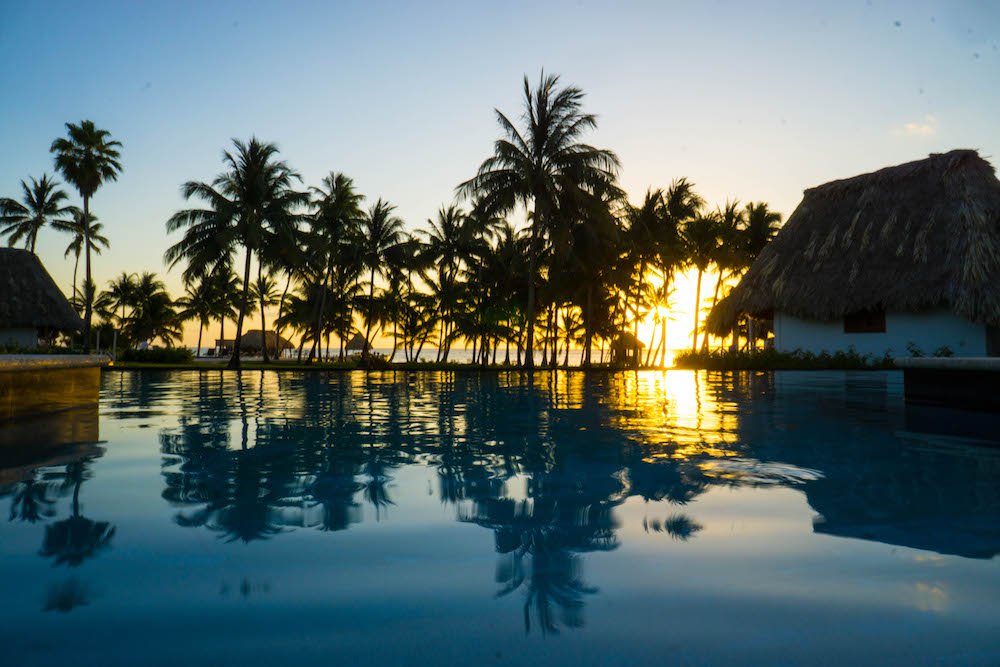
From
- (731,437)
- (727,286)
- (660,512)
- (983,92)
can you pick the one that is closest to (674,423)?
(731,437)

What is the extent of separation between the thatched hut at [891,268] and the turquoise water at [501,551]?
51.2 ft

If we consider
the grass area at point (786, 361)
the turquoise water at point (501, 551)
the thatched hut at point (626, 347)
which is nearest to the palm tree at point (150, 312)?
the thatched hut at point (626, 347)

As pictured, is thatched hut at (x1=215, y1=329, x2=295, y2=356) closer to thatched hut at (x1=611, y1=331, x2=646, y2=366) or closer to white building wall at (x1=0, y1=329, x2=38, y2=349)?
white building wall at (x1=0, y1=329, x2=38, y2=349)

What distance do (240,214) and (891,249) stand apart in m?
24.5

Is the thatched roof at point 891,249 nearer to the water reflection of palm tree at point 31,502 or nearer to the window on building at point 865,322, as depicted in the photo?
the window on building at point 865,322

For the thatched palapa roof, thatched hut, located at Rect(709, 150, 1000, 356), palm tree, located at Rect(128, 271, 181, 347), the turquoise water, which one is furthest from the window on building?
the thatched palapa roof

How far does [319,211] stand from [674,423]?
87.7 ft

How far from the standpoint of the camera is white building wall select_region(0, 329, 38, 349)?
94.5 ft

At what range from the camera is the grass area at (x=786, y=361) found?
1877cm

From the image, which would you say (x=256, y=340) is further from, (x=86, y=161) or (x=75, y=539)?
(x=75, y=539)

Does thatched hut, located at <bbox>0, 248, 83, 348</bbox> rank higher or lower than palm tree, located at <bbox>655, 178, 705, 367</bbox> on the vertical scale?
lower

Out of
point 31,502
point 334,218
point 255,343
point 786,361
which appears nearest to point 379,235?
point 334,218

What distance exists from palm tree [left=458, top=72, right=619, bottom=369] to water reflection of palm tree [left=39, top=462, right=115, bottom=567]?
62.4ft

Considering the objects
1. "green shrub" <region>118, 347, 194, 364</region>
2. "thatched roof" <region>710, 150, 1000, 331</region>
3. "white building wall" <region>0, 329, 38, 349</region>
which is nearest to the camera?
"thatched roof" <region>710, 150, 1000, 331</region>
